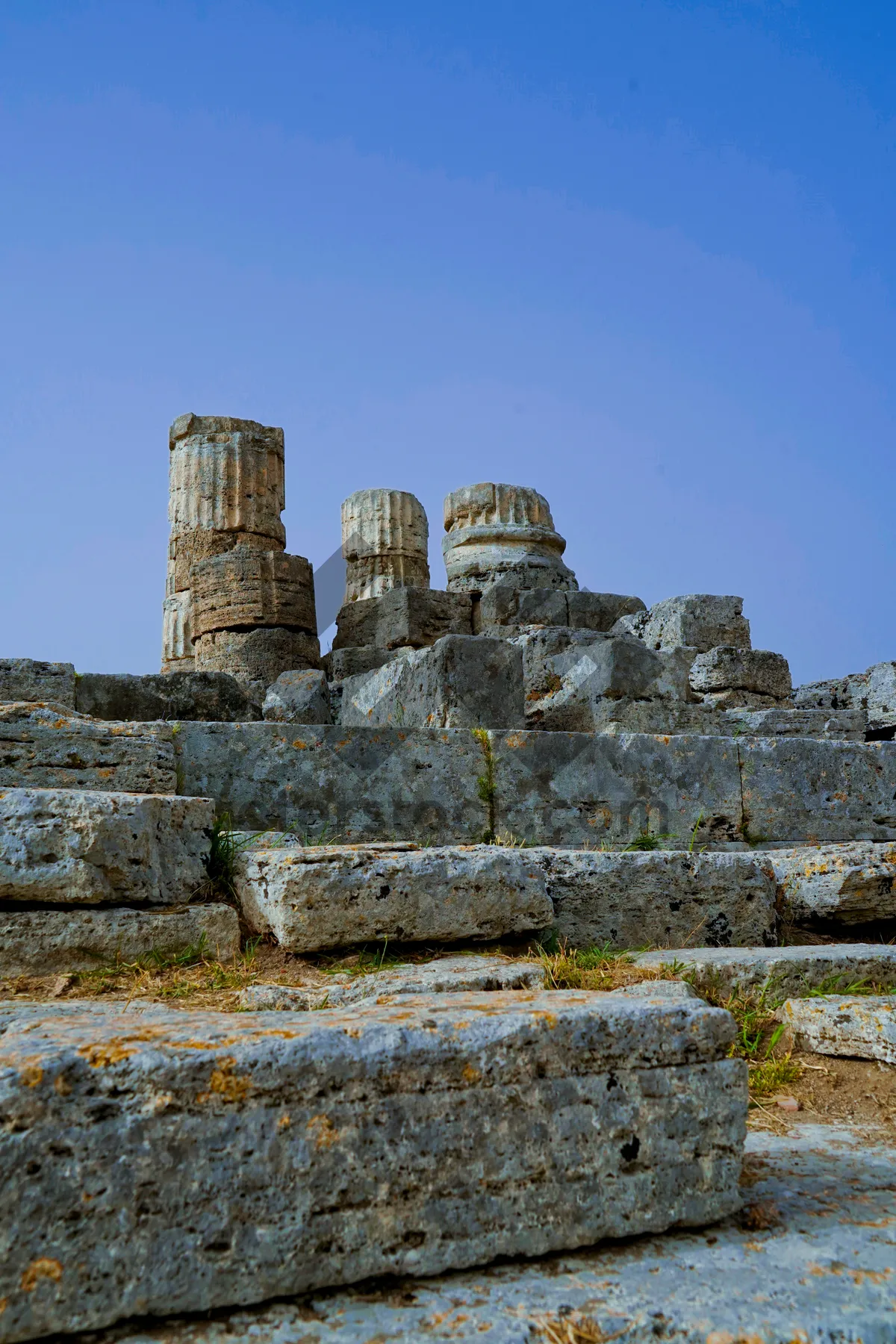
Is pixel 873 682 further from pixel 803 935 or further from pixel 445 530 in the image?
pixel 803 935

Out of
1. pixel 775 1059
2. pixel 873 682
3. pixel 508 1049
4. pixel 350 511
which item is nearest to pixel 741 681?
pixel 873 682

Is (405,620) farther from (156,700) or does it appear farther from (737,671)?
(156,700)

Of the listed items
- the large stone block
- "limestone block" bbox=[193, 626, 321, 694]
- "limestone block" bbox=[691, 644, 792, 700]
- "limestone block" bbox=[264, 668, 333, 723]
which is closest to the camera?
the large stone block

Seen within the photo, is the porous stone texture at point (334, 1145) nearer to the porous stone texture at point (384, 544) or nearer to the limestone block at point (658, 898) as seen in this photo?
the limestone block at point (658, 898)

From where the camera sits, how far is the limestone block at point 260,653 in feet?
45.4

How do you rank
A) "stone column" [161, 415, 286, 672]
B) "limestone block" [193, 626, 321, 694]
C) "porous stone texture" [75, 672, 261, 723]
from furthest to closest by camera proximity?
"stone column" [161, 415, 286, 672] < "limestone block" [193, 626, 321, 694] < "porous stone texture" [75, 672, 261, 723]

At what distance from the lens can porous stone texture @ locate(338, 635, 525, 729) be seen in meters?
7.07

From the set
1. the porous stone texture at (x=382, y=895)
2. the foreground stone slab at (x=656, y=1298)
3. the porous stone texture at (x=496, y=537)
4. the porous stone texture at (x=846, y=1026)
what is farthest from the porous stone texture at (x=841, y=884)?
the porous stone texture at (x=496, y=537)

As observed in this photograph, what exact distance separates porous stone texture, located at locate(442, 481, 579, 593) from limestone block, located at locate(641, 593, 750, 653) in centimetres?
224

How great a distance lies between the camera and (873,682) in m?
15.2

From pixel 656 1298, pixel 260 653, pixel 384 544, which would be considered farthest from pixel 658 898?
pixel 384 544

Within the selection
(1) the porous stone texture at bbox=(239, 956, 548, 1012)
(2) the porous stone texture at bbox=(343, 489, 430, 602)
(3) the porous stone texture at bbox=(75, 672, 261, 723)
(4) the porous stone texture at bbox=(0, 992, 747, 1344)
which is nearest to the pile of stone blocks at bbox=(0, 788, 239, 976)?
(1) the porous stone texture at bbox=(239, 956, 548, 1012)

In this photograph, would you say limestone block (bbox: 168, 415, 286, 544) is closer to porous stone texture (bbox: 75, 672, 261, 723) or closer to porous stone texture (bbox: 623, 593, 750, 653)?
porous stone texture (bbox: 623, 593, 750, 653)

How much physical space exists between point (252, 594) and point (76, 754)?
384 inches
